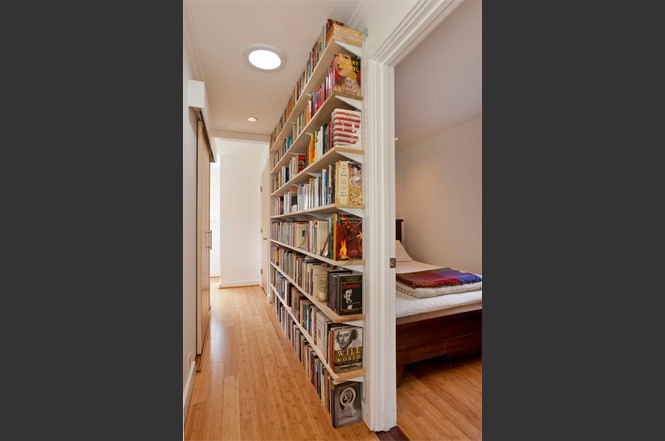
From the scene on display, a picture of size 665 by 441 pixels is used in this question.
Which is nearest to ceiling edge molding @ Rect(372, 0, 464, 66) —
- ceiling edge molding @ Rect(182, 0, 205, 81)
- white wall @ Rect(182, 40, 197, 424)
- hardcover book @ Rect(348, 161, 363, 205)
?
hardcover book @ Rect(348, 161, 363, 205)

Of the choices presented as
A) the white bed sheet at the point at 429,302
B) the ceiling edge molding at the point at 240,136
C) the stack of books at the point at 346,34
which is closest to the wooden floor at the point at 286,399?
the white bed sheet at the point at 429,302

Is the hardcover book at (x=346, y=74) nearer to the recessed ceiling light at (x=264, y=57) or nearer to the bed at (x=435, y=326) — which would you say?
the recessed ceiling light at (x=264, y=57)

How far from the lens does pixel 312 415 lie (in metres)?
1.62

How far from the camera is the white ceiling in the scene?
1.64m

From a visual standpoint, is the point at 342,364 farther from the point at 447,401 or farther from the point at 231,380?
the point at 231,380

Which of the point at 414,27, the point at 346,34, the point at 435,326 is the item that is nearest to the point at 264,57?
the point at 346,34

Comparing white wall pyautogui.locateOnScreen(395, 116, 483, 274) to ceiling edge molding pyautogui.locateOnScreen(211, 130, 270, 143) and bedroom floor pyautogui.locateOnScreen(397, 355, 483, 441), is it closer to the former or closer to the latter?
bedroom floor pyautogui.locateOnScreen(397, 355, 483, 441)

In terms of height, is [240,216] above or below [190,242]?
above

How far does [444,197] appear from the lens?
13.3ft

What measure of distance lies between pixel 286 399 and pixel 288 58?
8.04 ft

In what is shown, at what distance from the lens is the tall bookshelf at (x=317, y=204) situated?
1.55 meters

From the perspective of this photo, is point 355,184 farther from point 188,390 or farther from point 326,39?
point 188,390

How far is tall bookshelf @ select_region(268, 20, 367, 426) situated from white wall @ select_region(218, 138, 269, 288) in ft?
7.44

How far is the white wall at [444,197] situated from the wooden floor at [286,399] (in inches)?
69.5
